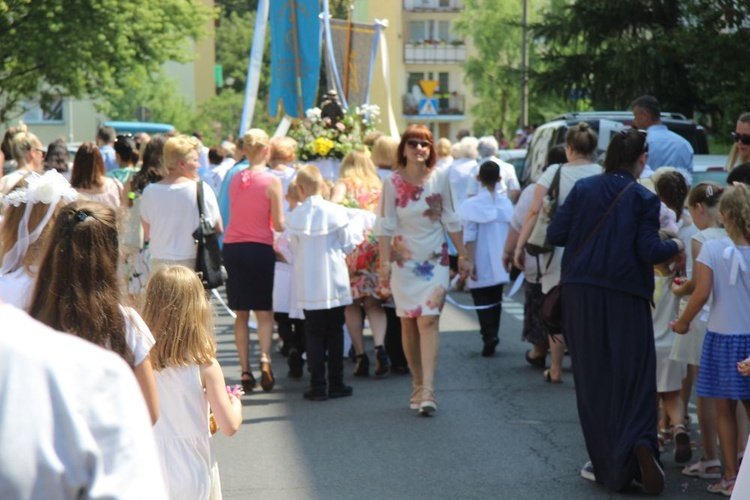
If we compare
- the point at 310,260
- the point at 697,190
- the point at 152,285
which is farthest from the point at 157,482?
the point at 310,260

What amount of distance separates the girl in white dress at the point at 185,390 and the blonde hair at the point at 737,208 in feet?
9.62

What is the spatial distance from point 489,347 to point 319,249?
2.63m

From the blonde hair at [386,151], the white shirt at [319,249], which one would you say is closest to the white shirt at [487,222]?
the blonde hair at [386,151]

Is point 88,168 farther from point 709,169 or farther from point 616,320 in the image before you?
point 709,169

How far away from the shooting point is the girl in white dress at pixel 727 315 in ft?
21.4

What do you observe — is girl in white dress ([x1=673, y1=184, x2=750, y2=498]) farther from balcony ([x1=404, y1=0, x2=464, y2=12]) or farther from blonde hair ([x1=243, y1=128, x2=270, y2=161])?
balcony ([x1=404, y1=0, x2=464, y2=12])

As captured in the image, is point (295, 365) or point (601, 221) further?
point (295, 365)

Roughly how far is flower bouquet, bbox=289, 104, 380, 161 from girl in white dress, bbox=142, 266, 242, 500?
8.68 meters

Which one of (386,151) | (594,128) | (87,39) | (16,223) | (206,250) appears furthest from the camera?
(87,39)

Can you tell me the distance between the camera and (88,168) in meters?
9.40

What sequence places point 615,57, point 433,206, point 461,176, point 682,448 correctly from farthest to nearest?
point 615,57 → point 461,176 → point 433,206 → point 682,448

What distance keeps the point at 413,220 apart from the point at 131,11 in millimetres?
25602

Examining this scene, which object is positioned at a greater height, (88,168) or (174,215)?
(88,168)

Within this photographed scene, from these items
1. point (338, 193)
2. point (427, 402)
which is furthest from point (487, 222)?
point (427, 402)
